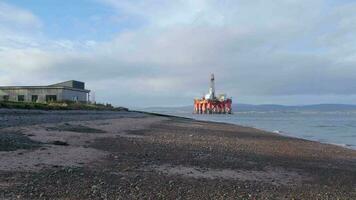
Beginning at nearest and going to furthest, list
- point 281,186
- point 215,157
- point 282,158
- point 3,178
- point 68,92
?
point 3,178 → point 281,186 → point 215,157 → point 282,158 → point 68,92

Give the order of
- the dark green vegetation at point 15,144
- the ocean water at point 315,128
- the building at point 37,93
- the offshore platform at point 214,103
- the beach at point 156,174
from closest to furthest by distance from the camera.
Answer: the beach at point 156,174, the dark green vegetation at point 15,144, the ocean water at point 315,128, the building at point 37,93, the offshore platform at point 214,103

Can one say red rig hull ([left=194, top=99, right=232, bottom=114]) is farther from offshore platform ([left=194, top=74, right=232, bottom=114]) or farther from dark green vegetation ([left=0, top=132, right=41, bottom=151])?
dark green vegetation ([left=0, top=132, right=41, bottom=151])

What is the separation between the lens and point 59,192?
839cm

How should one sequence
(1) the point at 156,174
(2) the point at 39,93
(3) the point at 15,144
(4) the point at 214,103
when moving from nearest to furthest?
(1) the point at 156,174
(3) the point at 15,144
(2) the point at 39,93
(4) the point at 214,103

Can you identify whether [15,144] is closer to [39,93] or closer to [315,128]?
[315,128]

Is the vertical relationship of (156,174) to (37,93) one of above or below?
below

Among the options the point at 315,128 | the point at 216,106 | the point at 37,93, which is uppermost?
the point at 37,93

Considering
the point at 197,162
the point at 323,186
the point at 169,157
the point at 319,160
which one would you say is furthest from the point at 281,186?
the point at 319,160

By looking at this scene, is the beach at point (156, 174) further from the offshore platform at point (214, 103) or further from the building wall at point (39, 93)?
the offshore platform at point (214, 103)

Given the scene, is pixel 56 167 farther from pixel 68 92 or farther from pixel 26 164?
pixel 68 92

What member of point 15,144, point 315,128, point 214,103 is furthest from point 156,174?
point 214,103

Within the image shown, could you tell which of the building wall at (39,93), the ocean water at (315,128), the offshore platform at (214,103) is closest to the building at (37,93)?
the building wall at (39,93)

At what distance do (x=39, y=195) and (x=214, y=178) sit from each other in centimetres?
444

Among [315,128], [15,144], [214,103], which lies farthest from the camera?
[214,103]
